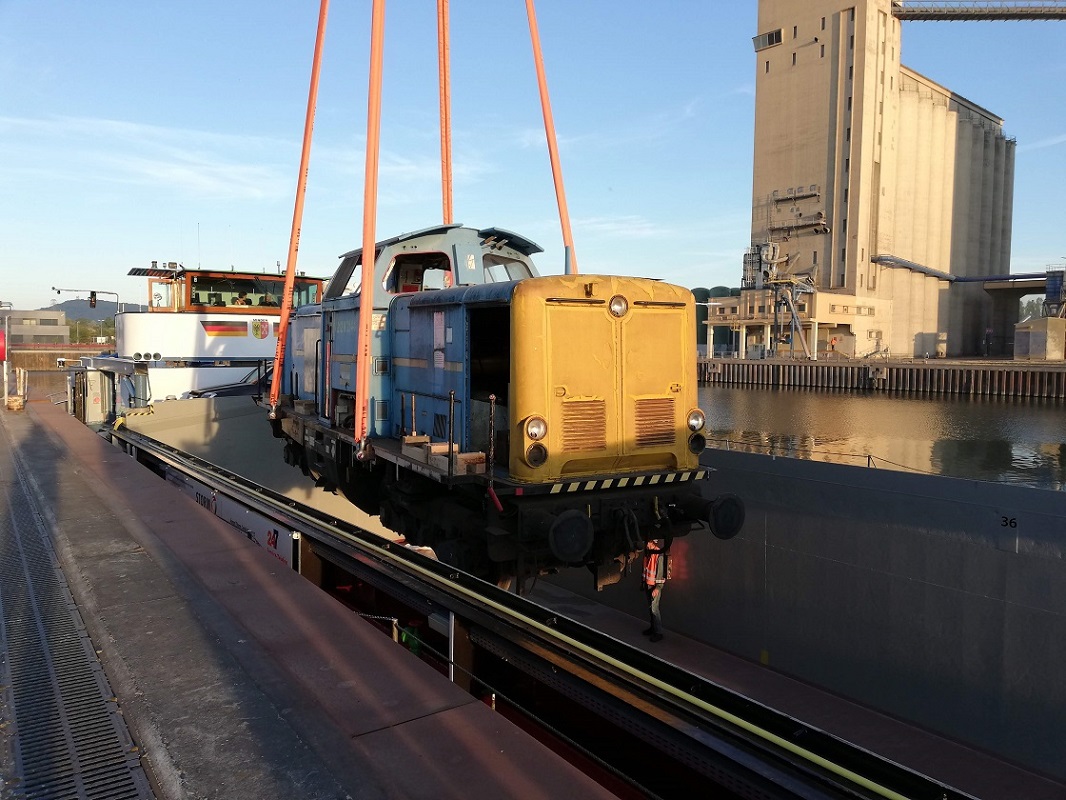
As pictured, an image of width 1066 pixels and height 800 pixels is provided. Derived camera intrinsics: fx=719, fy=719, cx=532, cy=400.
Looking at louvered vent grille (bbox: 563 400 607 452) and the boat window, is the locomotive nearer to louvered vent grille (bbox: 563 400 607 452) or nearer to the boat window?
louvered vent grille (bbox: 563 400 607 452)

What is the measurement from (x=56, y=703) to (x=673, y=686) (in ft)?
11.1

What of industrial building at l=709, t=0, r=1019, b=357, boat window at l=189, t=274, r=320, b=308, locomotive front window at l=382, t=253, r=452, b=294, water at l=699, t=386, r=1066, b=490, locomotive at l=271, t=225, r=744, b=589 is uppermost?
industrial building at l=709, t=0, r=1019, b=357

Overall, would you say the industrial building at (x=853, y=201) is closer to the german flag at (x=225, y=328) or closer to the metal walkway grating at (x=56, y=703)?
the german flag at (x=225, y=328)

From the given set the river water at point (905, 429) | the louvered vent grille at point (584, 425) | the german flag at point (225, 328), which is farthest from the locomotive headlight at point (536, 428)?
the german flag at point (225, 328)

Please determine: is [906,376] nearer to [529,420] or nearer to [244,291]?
[244,291]

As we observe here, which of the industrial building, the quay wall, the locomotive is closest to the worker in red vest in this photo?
the locomotive

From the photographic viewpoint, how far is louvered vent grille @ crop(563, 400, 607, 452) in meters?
6.85

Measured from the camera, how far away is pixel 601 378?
7.04 m

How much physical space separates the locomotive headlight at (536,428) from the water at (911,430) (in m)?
6.61

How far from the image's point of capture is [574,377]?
687 cm

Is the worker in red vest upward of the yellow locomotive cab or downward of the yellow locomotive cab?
downward

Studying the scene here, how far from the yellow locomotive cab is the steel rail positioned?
136cm

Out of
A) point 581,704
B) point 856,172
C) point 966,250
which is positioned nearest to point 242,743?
point 581,704

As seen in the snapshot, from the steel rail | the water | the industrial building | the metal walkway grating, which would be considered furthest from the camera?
the industrial building
